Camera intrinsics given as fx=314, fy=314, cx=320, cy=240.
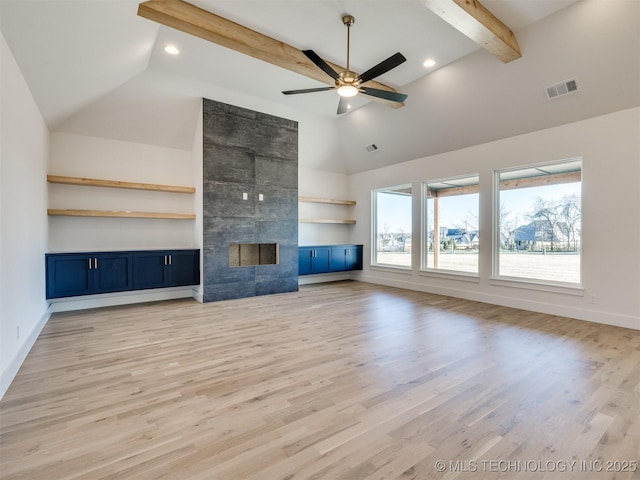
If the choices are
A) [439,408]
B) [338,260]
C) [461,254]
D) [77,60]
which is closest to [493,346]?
[439,408]

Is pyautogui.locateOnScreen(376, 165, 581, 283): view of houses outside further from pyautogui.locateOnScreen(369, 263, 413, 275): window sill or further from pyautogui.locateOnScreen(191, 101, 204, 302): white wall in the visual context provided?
pyautogui.locateOnScreen(191, 101, 204, 302): white wall

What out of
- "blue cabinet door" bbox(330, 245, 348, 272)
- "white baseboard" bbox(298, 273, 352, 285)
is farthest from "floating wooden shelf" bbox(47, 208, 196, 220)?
"blue cabinet door" bbox(330, 245, 348, 272)

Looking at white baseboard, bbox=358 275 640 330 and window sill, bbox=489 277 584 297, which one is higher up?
window sill, bbox=489 277 584 297

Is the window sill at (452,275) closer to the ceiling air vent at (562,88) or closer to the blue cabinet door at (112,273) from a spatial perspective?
the ceiling air vent at (562,88)

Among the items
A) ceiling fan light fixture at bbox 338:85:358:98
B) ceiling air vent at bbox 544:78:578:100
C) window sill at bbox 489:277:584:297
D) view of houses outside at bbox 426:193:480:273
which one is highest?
ceiling air vent at bbox 544:78:578:100

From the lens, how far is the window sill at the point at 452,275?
6027mm

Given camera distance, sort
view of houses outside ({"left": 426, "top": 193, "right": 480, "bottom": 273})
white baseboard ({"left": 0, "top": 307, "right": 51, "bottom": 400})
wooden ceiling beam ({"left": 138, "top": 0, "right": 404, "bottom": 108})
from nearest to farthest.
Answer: white baseboard ({"left": 0, "top": 307, "right": 51, "bottom": 400}), wooden ceiling beam ({"left": 138, "top": 0, "right": 404, "bottom": 108}), view of houses outside ({"left": 426, "top": 193, "right": 480, "bottom": 273})

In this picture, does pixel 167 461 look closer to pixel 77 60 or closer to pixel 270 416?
pixel 270 416

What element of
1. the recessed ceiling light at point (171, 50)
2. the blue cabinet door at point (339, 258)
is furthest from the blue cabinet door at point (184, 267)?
the blue cabinet door at point (339, 258)

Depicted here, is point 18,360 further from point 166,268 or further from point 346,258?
point 346,258

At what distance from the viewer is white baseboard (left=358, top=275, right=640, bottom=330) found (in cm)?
428

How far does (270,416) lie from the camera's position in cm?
215

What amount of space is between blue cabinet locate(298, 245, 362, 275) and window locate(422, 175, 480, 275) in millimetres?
1931

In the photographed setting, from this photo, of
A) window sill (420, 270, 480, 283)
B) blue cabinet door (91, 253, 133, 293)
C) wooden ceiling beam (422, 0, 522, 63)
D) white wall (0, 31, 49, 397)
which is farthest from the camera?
window sill (420, 270, 480, 283)
